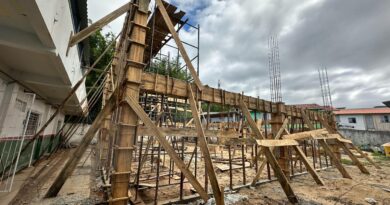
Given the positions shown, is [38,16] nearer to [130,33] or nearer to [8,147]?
[130,33]

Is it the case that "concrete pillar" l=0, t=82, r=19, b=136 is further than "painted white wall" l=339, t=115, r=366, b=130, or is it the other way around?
"painted white wall" l=339, t=115, r=366, b=130

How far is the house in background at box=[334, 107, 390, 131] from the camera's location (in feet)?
81.6

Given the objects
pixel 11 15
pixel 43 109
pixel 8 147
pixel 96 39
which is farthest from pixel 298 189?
pixel 96 39

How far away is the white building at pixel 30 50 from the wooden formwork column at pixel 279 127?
7.19 m

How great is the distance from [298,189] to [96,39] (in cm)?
2128

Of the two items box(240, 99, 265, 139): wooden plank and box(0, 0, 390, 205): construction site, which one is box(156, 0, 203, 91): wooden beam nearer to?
box(0, 0, 390, 205): construction site

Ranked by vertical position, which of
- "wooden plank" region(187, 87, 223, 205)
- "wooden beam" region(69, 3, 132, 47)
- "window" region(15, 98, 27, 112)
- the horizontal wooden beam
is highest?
"wooden beam" region(69, 3, 132, 47)

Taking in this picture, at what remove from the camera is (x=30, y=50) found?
13.1ft

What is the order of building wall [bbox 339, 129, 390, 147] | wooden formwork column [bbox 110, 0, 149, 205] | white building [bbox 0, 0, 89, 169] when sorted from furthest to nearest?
building wall [bbox 339, 129, 390, 147]
wooden formwork column [bbox 110, 0, 149, 205]
white building [bbox 0, 0, 89, 169]

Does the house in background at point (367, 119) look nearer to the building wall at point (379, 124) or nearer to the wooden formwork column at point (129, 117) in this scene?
the building wall at point (379, 124)

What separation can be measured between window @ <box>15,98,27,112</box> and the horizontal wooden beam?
19.0 feet

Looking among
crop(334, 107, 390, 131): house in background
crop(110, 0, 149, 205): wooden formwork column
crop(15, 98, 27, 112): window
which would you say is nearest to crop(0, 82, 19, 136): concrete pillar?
crop(15, 98, 27, 112): window

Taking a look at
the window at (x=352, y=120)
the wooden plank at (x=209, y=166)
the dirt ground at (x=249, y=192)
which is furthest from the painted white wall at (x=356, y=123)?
the wooden plank at (x=209, y=166)

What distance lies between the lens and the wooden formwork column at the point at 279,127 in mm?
7258
